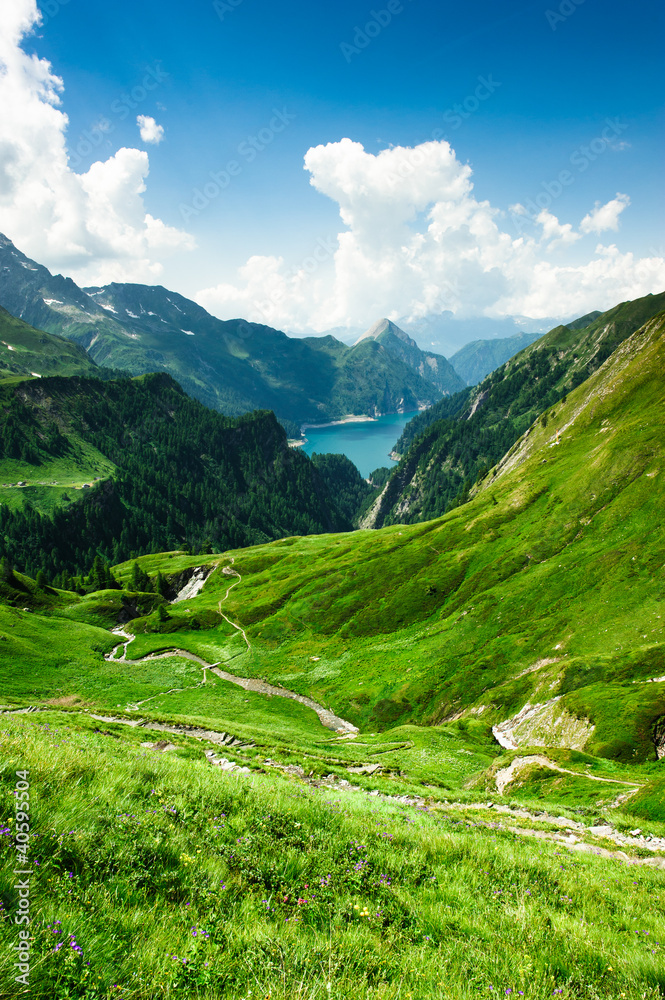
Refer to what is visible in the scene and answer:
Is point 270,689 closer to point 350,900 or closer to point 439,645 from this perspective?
point 439,645

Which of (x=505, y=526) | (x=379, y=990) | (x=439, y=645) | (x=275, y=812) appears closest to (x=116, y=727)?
(x=275, y=812)

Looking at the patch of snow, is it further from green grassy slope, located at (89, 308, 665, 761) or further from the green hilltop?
the green hilltop

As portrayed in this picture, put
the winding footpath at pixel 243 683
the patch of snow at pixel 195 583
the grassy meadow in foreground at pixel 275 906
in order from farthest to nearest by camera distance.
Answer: the patch of snow at pixel 195 583 → the winding footpath at pixel 243 683 → the grassy meadow in foreground at pixel 275 906

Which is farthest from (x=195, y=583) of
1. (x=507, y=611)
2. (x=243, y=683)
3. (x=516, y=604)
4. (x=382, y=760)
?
(x=382, y=760)

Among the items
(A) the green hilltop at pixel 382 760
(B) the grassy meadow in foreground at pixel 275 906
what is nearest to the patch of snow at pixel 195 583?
(A) the green hilltop at pixel 382 760

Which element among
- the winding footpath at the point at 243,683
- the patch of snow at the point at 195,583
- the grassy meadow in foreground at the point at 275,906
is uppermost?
the grassy meadow in foreground at the point at 275,906

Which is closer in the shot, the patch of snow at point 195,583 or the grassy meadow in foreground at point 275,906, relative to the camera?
the grassy meadow in foreground at point 275,906

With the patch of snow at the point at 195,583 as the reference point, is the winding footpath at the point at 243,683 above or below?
below

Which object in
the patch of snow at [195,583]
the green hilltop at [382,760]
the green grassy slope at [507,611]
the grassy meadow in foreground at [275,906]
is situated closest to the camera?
the grassy meadow in foreground at [275,906]

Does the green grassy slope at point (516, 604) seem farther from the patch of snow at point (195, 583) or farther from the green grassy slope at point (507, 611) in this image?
the patch of snow at point (195, 583)

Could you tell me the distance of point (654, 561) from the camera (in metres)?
48.4

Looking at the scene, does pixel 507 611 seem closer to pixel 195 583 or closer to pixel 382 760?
pixel 382 760

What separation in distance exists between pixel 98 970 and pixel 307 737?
40096 millimetres

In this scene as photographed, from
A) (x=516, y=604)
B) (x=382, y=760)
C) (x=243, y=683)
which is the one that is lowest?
(x=243, y=683)
